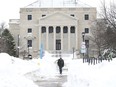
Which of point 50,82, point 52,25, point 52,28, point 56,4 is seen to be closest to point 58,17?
point 52,25

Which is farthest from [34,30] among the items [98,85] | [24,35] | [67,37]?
[98,85]

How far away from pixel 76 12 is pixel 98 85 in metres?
93.6

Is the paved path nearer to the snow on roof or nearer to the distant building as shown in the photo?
the distant building

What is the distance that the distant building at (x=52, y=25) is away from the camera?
325 ft

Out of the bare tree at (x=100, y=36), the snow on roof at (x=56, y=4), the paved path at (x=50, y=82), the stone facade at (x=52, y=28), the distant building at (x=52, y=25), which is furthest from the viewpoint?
the snow on roof at (x=56, y=4)

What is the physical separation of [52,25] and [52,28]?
194cm

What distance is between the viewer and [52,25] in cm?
9894

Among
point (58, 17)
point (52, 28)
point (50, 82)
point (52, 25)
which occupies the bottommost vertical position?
point (50, 82)

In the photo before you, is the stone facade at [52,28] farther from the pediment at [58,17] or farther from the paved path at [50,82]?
the paved path at [50,82]

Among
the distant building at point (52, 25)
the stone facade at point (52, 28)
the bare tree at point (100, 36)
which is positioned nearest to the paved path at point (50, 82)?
the bare tree at point (100, 36)

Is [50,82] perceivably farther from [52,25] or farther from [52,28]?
[52,28]

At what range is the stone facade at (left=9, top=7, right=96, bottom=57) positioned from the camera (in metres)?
99.0

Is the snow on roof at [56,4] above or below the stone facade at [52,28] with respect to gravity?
above

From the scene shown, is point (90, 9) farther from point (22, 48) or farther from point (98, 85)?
point (98, 85)
